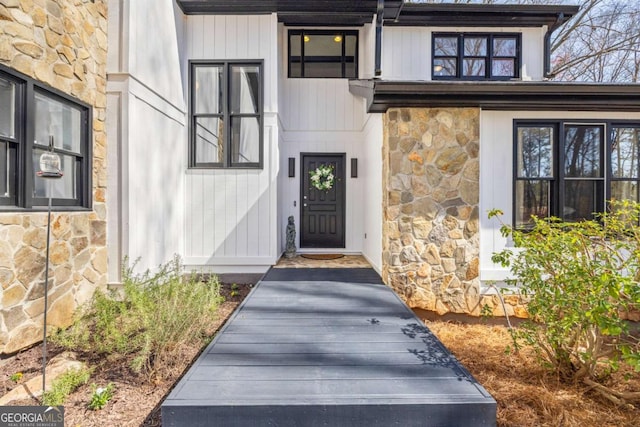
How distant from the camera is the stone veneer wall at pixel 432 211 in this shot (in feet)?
14.1

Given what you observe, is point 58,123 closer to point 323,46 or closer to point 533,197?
point 323,46

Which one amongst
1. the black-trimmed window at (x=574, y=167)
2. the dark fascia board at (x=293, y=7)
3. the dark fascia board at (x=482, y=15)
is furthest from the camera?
the dark fascia board at (x=482, y=15)

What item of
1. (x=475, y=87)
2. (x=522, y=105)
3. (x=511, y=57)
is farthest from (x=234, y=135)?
(x=511, y=57)

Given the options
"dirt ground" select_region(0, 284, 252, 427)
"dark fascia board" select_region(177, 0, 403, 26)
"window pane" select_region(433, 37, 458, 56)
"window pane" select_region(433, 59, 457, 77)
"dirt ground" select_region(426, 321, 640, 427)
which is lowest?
"dirt ground" select_region(426, 321, 640, 427)

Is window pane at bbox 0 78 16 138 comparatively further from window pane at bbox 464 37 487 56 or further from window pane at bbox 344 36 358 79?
window pane at bbox 464 37 487 56

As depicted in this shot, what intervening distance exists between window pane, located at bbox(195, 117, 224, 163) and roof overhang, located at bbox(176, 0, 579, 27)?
5.92 feet

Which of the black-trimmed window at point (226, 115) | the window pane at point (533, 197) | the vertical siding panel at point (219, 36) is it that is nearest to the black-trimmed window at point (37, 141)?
the black-trimmed window at point (226, 115)

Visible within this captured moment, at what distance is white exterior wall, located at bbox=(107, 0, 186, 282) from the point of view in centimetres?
389

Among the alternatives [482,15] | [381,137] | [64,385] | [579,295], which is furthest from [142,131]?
[482,15]

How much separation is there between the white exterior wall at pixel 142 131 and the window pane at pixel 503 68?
582cm

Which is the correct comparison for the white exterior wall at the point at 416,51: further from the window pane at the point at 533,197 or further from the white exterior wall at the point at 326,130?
the window pane at the point at 533,197

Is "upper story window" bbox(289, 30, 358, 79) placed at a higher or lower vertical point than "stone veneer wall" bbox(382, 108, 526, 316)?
higher

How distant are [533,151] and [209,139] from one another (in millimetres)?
5083

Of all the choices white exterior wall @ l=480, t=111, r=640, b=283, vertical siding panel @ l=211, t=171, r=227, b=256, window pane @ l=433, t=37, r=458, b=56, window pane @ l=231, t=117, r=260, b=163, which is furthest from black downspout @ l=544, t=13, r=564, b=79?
vertical siding panel @ l=211, t=171, r=227, b=256
